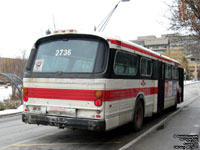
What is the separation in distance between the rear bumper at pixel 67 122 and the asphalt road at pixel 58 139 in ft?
2.01

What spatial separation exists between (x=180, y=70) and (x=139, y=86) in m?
7.75

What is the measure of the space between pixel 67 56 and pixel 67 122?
1677mm

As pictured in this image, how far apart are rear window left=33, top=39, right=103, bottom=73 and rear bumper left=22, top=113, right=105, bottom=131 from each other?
1.20 metres

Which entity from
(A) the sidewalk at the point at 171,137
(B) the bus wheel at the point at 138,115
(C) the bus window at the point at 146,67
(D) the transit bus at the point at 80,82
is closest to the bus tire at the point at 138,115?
(B) the bus wheel at the point at 138,115

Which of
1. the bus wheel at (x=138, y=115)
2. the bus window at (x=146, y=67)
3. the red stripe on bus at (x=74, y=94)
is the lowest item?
the bus wheel at (x=138, y=115)

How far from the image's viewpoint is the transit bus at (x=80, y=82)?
227 inches

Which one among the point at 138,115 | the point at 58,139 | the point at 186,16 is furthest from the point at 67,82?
the point at 186,16

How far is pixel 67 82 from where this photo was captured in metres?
6.07

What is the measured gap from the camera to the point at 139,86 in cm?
787

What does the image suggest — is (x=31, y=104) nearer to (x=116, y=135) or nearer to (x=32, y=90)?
(x=32, y=90)

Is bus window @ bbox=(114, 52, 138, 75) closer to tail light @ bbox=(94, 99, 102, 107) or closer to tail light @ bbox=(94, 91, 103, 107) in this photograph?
tail light @ bbox=(94, 91, 103, 107)

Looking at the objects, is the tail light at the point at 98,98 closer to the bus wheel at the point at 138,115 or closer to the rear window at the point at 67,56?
the rear window at the point at 67,56

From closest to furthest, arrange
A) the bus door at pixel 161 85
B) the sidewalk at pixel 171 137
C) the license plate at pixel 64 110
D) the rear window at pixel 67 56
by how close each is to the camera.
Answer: the license plate at pixel 64 110 → the rear window at pixel 67 56 → the sidewalk at pixel 171 137 → the bus door at pixel 161 85

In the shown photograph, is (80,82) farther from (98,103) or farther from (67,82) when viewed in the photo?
(98,103)
